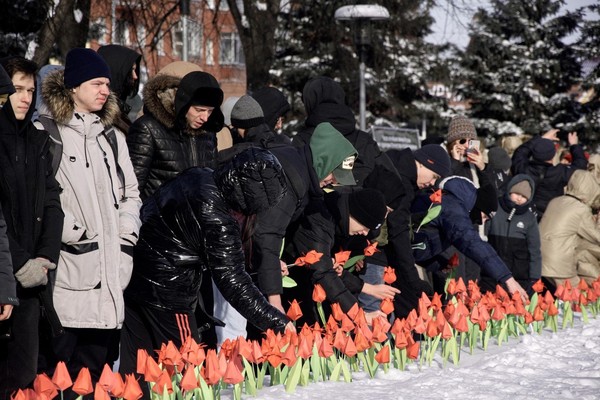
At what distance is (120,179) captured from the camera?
205 inches

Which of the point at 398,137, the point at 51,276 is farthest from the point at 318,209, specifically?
the point at 398,137

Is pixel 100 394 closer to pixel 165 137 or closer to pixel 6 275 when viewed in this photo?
pixel 6 275

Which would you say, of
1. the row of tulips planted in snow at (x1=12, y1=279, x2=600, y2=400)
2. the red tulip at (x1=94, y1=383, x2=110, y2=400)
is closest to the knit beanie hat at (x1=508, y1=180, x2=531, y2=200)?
the row of tulips planted in snow at (x1=12, y1=279, x2=600, y2=400)

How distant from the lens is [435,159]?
786cm

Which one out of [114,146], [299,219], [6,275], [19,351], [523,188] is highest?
[114,146]

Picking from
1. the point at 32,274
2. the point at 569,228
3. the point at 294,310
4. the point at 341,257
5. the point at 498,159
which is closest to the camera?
the point at 32,274

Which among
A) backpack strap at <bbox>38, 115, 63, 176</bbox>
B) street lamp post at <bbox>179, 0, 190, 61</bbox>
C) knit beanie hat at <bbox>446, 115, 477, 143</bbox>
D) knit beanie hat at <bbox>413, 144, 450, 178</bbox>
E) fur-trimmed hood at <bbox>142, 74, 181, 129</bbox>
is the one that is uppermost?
street lamp post at <bbox>179, 0, 190, 61</bbox>

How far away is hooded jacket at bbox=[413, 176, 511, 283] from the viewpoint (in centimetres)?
732

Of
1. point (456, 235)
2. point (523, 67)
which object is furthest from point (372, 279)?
point (523, 67)

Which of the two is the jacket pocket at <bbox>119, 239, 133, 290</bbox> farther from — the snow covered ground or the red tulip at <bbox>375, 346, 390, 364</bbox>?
the red tulip at <bbox>375, 346, 390, 364</bbox>

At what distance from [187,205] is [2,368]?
3.42 feet

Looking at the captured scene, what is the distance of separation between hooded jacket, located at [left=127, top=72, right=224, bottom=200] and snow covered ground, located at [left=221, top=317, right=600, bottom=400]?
1.45m

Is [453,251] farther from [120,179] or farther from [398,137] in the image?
[398,137]

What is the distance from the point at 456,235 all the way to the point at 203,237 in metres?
3.12
